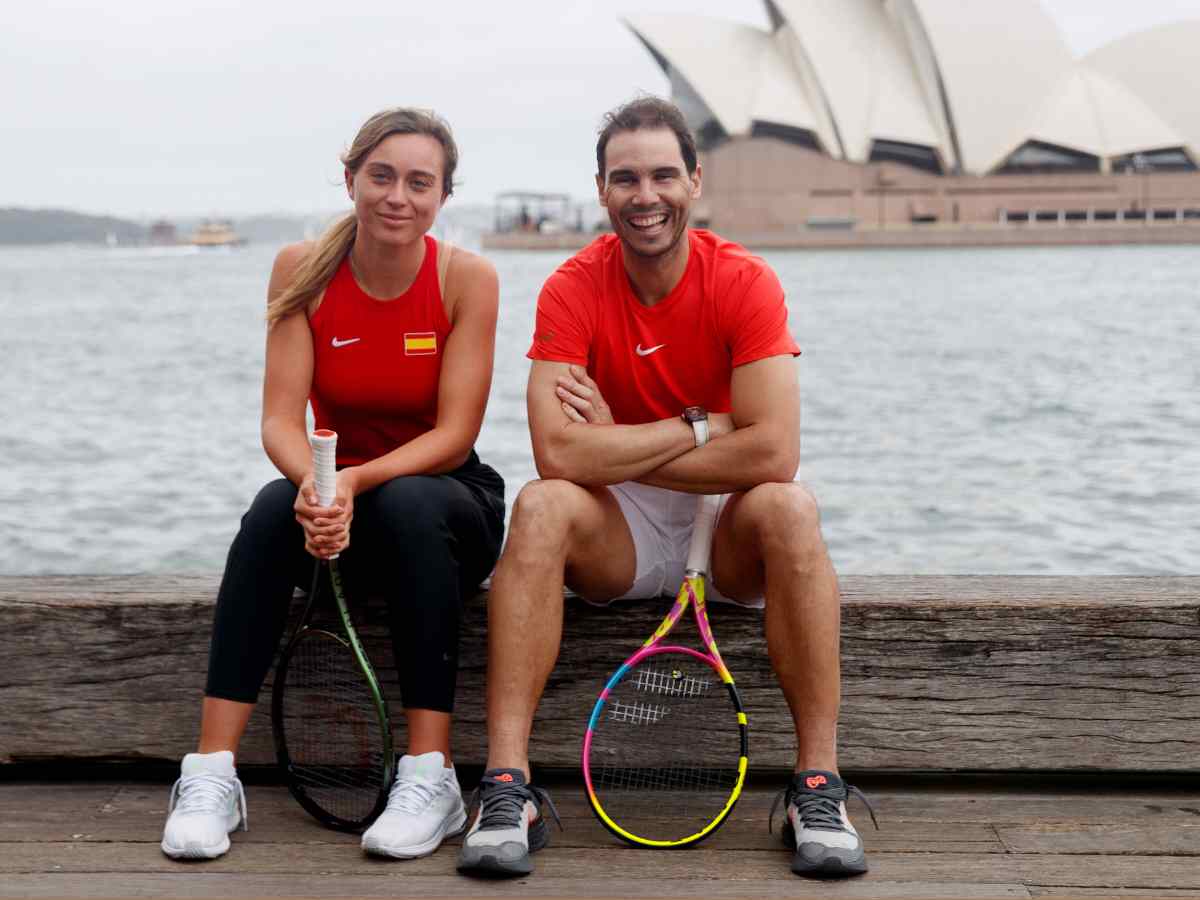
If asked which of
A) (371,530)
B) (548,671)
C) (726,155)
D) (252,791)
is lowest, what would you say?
(252,791)

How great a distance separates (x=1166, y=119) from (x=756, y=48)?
14.2m

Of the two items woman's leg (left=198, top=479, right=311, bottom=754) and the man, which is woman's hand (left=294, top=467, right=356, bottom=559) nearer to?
woman's leg (left=198, top=479, right=311, bottom=754)

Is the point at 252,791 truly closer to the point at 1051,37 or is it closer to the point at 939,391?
the point at 939,391

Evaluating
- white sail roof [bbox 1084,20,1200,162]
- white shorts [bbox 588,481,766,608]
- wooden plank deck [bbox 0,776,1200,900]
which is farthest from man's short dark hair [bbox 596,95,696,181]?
white sail roof [bbox 1084,20,1200,162]

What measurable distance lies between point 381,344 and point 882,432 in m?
9.92

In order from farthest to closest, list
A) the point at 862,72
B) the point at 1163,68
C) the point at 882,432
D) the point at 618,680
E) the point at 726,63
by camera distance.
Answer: the point at 1163,68 < the point at 726,63 < the point at 862,72 < the point at 882,432 < the point at 618,680

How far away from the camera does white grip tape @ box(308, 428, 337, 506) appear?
189 cm

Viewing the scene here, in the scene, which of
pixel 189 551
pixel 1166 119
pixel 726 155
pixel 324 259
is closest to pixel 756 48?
pixel 726 155

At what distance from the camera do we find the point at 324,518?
6.31 ft

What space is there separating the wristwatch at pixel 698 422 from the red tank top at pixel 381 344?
0.40 m

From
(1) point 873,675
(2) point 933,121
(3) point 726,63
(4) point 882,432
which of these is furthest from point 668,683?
(2) point 933,121

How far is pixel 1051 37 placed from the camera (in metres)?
37.7

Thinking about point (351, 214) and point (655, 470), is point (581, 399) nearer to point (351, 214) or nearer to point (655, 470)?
point (655, 470)

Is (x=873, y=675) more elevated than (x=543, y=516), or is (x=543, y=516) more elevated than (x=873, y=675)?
(x=543, y=516)
